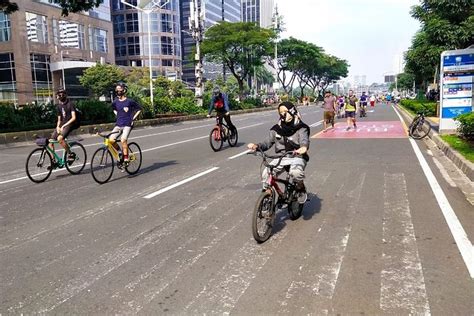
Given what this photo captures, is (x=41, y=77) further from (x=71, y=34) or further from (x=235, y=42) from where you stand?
(x=235, y=42)

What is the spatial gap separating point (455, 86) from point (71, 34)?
61.1 m

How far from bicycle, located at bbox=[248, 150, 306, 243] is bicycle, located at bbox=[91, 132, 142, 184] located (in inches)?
174

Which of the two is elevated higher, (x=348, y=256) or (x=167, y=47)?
(x=167, y=47)

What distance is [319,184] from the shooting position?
329 inches

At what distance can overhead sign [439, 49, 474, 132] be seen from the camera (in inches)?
616

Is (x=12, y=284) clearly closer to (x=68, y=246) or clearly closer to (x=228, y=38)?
(x=68, y=246)

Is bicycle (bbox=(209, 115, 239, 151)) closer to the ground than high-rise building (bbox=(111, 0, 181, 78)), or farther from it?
closer to the ground

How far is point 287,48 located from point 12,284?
71.4 metres

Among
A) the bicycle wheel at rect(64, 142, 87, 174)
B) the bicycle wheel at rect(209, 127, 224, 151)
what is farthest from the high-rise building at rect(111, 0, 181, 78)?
the bicycle wheel at rect(64, 142, 87, 174)

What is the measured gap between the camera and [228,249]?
16.2 feet

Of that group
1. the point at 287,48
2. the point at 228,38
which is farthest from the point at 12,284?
the point at 287,48

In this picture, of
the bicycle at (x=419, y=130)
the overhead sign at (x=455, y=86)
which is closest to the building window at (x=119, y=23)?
the bicycle at (x=419, y=130)

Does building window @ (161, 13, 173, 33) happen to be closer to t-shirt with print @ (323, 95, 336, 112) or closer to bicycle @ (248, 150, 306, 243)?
t-shirt with print @ (323, 95, 336, 112)

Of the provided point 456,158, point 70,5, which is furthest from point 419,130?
point 70,5
